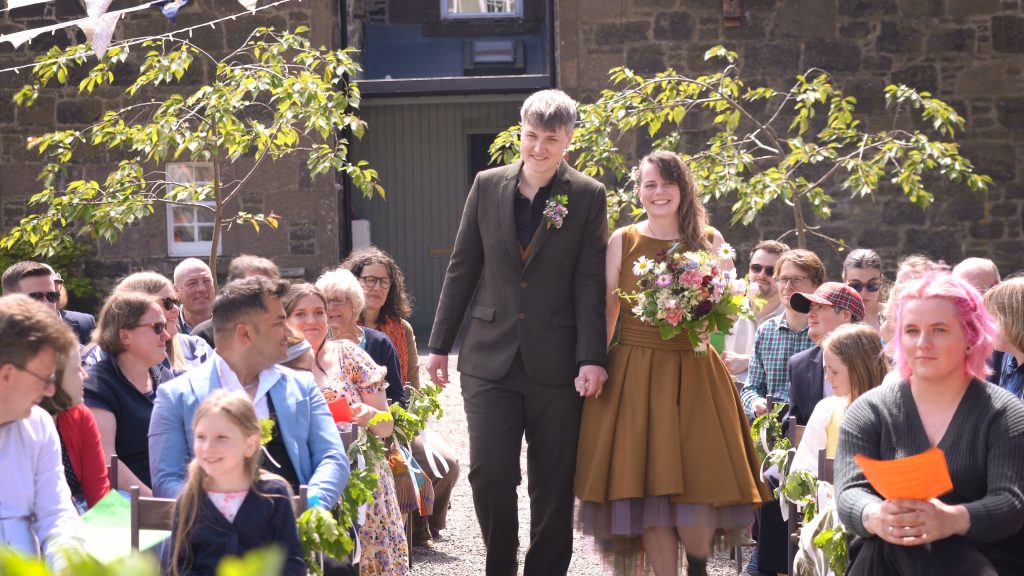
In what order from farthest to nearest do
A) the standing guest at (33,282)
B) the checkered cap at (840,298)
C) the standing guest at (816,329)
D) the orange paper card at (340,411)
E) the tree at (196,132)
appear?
the tree at (196,132)
the standing guest at (33,282)
the checkered cap at (840,298)
the standing guest at (816,329)
the orange paper card at (340,411)

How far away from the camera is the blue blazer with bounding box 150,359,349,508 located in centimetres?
407

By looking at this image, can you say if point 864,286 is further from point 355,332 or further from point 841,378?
point 355,332

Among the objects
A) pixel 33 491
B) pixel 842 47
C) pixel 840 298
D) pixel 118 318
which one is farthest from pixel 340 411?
pixel 842 47

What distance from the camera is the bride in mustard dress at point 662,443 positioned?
15.5 ft

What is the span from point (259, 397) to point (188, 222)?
30.3ft

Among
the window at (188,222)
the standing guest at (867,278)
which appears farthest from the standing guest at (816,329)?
the window at (188,222)

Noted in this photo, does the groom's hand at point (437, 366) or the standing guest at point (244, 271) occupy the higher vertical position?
the standing guest at point (244, 271)

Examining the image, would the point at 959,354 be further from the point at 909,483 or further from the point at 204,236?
the point at 204,236

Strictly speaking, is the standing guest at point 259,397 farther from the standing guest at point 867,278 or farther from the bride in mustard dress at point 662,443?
the standing guest at point 867,278

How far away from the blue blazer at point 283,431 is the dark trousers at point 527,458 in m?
0.69

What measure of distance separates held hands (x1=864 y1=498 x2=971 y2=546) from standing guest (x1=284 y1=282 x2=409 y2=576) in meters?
2.23

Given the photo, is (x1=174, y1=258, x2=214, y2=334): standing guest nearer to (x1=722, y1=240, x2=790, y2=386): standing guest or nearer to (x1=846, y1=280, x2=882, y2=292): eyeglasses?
(x1=722, y1=240, x2=790, y2=386): standing guest

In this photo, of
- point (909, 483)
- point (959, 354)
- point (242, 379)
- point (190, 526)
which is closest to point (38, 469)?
point (190, 526)

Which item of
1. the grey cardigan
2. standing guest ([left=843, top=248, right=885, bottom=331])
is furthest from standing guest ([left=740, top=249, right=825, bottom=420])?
the grey cardigan
